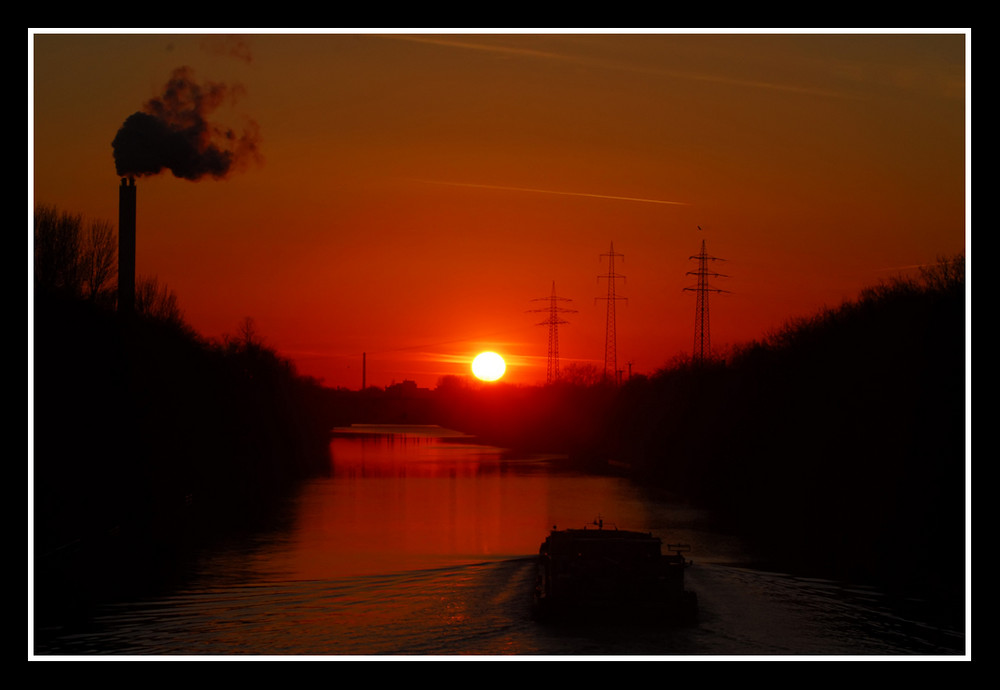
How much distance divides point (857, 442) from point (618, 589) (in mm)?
14753

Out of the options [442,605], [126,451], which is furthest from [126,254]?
[442,605]

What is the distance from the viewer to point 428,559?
35781mm

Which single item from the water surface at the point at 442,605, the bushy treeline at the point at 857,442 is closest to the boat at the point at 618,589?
the water surface at the point at 442,605

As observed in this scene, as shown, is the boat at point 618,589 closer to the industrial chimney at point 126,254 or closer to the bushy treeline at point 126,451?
the bushy treeline at point 126,451

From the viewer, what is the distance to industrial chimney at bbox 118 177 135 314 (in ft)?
163

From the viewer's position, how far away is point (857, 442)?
36500 mm

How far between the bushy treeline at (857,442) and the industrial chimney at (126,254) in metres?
29.7

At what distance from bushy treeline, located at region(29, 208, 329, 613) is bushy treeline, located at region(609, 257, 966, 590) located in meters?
21.9

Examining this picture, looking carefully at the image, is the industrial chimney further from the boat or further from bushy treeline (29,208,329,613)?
the boat

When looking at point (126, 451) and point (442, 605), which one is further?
point (126, 451)

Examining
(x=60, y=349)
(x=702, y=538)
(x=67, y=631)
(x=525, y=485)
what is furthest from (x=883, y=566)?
(x=525, y=485)

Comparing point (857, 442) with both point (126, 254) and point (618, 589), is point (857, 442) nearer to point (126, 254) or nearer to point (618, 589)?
point (618, 589)

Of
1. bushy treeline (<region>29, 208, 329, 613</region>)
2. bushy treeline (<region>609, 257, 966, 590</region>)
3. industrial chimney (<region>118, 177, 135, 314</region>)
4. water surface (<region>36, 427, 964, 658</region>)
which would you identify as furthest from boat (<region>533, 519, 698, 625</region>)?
industrial chimney (<region>118, 177, 135, 314</region>)

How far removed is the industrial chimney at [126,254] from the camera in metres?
49.6
